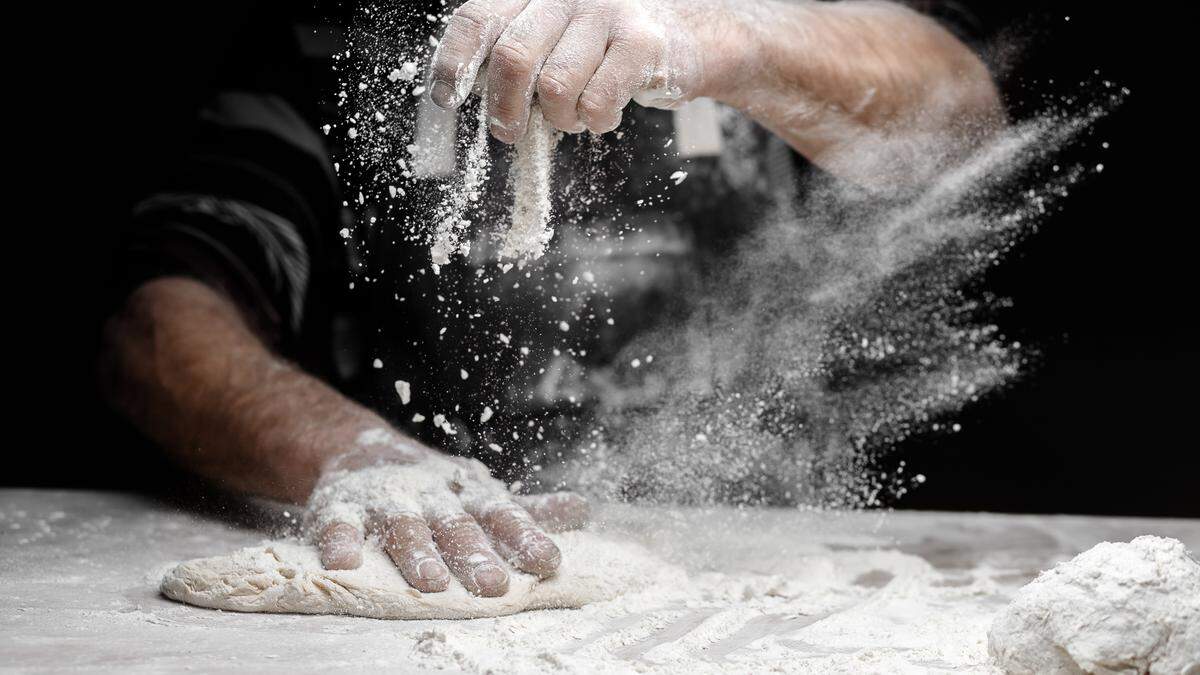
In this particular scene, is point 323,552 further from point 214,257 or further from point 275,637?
point 214,257

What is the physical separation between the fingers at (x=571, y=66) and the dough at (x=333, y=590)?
1.88 ft

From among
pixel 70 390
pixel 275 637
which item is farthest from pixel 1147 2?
pixel 70 390

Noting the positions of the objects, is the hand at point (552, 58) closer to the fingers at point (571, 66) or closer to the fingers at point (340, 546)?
the fingers at point (571, 66)

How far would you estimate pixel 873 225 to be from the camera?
192 centimetres

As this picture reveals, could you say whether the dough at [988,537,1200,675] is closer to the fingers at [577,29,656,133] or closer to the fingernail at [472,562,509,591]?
the fingernail at [472,562,509,591]

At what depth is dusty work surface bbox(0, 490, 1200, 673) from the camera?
107cm

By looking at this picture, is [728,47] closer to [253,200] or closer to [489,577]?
[489,577]

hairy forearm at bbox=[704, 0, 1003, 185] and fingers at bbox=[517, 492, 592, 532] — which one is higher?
hairy forearm at bbox=[704, 0, 1003, 185]

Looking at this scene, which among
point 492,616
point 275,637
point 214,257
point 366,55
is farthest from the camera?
point 214,257

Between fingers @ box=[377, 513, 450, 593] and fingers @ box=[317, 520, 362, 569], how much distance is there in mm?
38

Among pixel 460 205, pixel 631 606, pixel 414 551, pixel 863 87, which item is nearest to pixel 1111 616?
pixel 631 606

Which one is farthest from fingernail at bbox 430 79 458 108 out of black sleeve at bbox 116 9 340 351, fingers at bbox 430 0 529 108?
black sleeve at bbox 116 9 340 351

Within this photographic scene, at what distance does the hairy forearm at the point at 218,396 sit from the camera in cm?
173

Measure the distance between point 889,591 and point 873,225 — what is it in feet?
2.50
